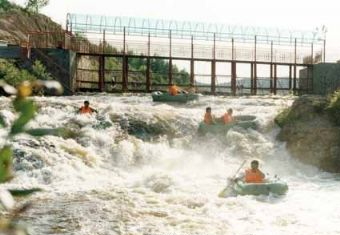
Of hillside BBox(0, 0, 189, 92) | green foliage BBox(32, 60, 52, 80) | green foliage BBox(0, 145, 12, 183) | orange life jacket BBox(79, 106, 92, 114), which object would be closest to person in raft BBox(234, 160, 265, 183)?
orange life jacket BBox(79, 106, 92, 114)

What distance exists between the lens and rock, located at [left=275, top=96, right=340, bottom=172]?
57.0ft

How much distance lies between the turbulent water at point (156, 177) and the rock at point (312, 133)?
0.41 m

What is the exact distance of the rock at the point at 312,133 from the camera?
17375mm

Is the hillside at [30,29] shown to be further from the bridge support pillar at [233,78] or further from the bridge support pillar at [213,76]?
the bridge support pillar at [233,78]

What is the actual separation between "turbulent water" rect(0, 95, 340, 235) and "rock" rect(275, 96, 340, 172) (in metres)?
0.41

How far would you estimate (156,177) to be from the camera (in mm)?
13273

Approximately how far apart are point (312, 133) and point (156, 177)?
7.00 m

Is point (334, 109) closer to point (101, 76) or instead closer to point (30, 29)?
point (101, 76)

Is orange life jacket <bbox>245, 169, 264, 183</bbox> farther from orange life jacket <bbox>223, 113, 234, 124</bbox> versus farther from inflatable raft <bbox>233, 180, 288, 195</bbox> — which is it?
orange life jacket <bbox>223, 113, 234, 124</bbox>

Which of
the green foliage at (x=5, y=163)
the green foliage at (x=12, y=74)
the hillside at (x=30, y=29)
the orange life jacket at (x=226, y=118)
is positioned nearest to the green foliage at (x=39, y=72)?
the green foliage at (x=12, y=74)

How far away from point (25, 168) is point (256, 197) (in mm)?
5804

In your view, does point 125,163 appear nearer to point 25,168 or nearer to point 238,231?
point 25,168

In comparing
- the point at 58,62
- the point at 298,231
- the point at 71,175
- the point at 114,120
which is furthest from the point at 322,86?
the point at 298,231

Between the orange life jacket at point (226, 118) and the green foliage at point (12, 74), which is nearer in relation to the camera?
the orange life jacket at point (226, 118)
